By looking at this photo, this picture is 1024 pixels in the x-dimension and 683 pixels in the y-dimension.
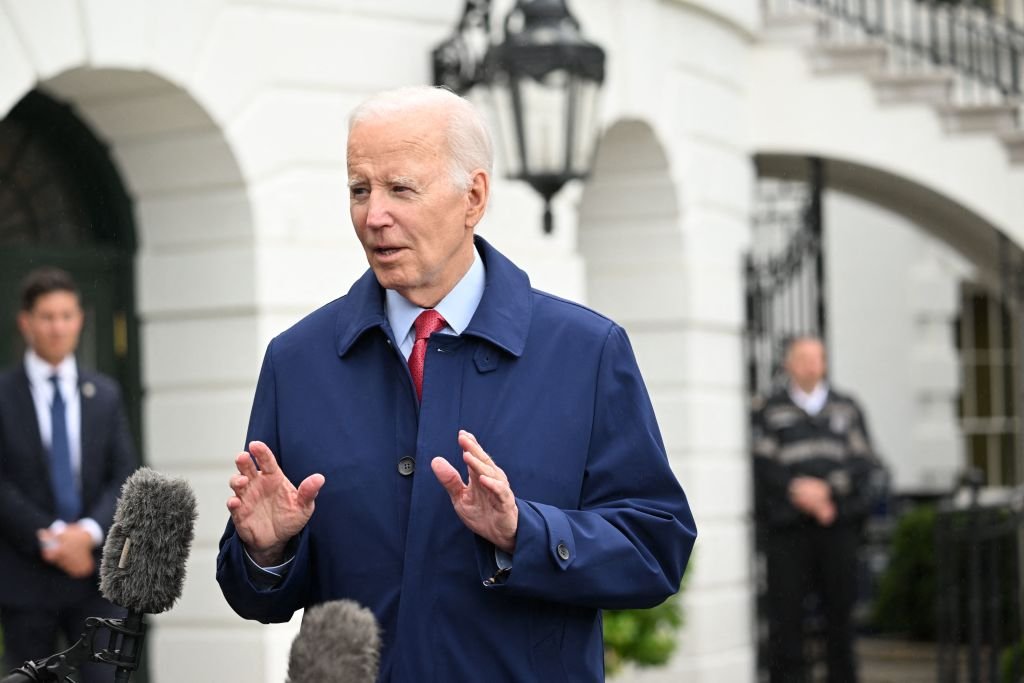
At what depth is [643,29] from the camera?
363 inches

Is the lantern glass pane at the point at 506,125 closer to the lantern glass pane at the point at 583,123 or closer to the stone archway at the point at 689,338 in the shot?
the lantern glass pane at the point at 583,123

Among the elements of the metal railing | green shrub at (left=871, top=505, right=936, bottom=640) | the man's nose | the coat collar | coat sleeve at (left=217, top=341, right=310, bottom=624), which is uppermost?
the metal railing

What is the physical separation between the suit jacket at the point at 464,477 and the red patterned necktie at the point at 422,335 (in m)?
0.03

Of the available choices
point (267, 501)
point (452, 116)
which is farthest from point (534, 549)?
point (452, 116)

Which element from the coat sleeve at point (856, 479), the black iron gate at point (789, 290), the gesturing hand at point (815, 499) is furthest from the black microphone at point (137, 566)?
the black iron gate at point (789, 290)

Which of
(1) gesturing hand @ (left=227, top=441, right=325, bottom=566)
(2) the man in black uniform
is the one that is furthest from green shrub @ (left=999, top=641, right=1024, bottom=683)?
(1) gesturing hand @ (left=227, top=441, right=325, bottom=566)

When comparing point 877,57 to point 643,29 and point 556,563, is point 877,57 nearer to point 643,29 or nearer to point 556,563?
point 643,29

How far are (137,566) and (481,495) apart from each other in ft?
1.67

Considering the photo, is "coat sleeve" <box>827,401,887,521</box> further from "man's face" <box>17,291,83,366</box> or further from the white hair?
the white hair

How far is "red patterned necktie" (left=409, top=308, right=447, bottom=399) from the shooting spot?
9.91 feet

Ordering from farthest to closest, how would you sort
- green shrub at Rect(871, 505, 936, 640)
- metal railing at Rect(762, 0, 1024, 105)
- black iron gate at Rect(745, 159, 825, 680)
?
1. green shrub at Rect(871, 505, 936, 640)
2. metal railing at Rect(762, 0, 1024, 105)
3. black iron gate at Rect(745, 159, 825, 680)

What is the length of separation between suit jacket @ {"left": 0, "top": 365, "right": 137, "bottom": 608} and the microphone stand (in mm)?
3338

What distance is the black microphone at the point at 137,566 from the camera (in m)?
2.66

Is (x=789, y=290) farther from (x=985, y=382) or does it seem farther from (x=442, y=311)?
(x=985, y=382)
